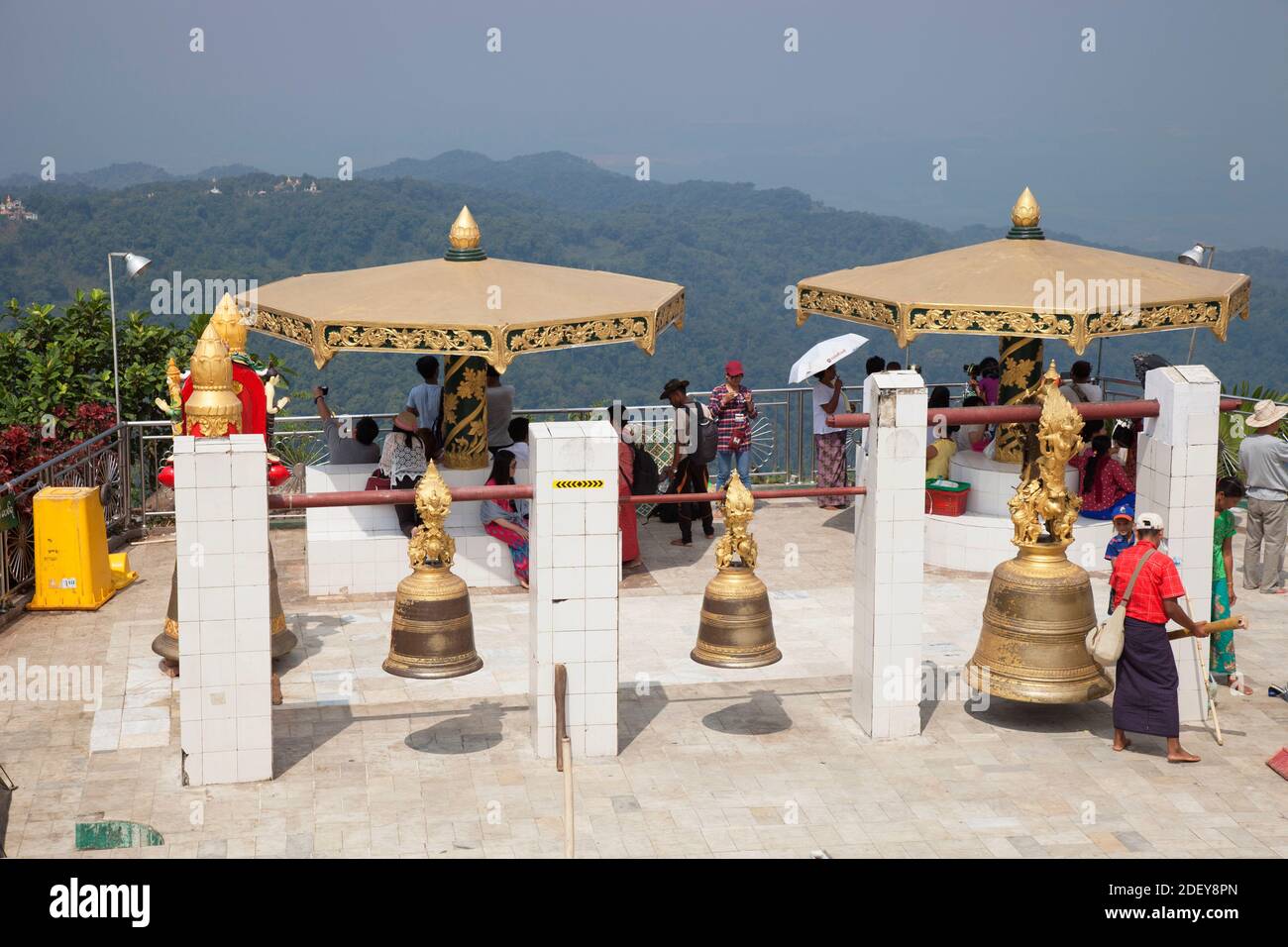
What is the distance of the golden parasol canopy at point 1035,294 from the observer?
15453 millimetres

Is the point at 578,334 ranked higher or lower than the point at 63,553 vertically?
higher

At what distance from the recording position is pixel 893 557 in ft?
36.3

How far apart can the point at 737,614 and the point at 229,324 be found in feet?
Result: 15.2

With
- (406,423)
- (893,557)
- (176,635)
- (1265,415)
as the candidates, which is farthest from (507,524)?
(1265,415)

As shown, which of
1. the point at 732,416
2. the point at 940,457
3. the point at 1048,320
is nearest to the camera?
the point at 1048,320

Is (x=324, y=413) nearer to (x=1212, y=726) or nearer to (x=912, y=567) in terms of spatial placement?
(x=912, y=567)

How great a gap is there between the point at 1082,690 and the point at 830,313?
6969 millimetres

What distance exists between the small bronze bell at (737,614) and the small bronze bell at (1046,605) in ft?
6.25

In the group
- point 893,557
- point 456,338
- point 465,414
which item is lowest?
point 893,557

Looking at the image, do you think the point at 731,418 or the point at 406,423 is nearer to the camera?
the point at 406,423

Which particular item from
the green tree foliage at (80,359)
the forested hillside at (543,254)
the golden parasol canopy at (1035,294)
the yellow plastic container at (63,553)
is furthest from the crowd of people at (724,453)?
the forested hillside at (543,254)

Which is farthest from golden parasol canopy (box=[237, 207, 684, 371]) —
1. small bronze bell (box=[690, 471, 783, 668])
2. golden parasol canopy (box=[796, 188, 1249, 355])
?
small bronze bell (box=[690, 471, 783, 668])

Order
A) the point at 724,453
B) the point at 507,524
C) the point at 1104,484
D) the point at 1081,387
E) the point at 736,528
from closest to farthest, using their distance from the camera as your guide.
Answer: the point at 736,528, the point at 507,524, the point at 1104,484, the point at 1081,387, the point at 724,453

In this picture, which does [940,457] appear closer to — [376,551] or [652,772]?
[376,551]
